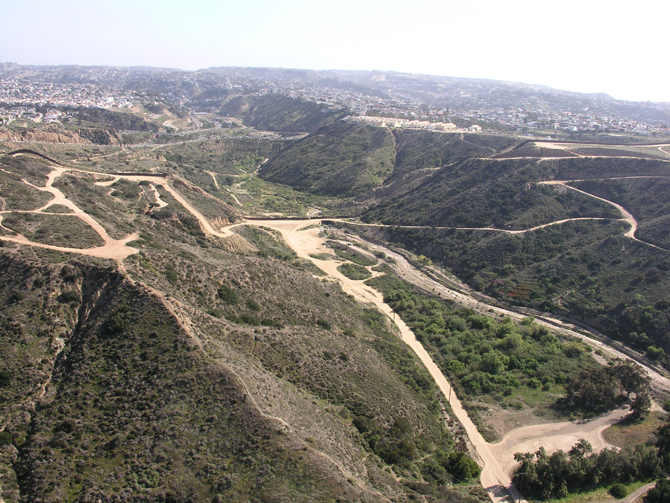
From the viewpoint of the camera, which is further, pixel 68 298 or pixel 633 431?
pixel 633 431

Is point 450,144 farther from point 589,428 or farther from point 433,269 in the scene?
point 589,428

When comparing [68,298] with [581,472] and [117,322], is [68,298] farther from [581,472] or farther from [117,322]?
[581,472]

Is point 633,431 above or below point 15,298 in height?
below

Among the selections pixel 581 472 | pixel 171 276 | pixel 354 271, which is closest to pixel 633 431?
Result: pixel 581 472

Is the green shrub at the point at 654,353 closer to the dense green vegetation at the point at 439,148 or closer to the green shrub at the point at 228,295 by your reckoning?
the green shrub at the point at 228,295

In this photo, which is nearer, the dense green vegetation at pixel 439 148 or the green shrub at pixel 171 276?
the green shrub at pixel 171 276

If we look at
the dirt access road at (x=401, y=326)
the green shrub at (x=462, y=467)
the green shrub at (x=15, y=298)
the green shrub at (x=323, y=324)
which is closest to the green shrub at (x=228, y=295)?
the green shrub at (x=323, y=324)

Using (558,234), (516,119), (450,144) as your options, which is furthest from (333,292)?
(516,119)
